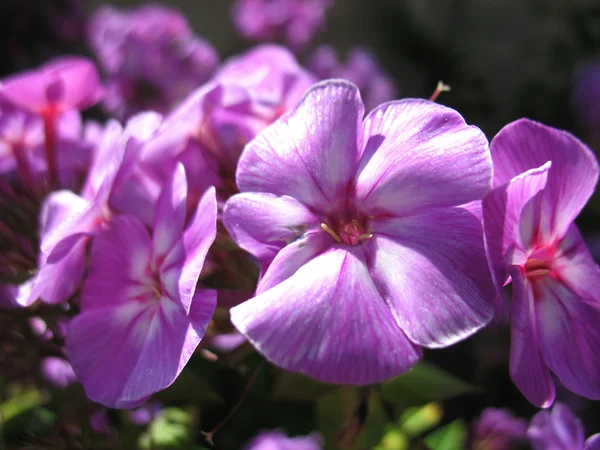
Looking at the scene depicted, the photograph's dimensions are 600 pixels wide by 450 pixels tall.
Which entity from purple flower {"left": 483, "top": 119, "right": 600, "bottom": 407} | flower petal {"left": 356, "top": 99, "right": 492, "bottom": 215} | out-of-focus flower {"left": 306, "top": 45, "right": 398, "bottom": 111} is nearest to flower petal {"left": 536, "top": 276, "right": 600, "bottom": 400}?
purple flower {"left": 483, "top": 119, "right": 600, "bottom": 407}

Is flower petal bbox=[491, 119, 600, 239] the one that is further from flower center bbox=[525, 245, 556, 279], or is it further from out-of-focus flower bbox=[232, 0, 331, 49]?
out-of-focus flower bbox=[232, 0, 331, 49]

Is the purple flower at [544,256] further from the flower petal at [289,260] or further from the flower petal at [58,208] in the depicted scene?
the flower petal at [58,208]

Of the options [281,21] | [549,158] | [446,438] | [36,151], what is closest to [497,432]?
[446,438]

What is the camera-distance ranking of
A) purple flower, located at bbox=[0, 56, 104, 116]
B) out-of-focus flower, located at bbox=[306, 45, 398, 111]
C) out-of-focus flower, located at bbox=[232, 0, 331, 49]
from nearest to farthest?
purple flower, located at bbox=[0, 56, 104, 116] < out-of-focus flower, located at bbox=[306, 45, 398, 111] < out-of-focus flower, located at bbox=[232, 0, 331, 49]

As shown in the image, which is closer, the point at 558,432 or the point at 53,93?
the point at 558,432

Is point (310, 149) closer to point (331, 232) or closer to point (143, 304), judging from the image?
point (331, 232)

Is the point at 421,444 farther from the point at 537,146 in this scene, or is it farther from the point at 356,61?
the point at 356,61

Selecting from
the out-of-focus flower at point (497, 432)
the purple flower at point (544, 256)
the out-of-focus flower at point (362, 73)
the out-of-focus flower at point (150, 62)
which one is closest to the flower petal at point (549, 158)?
the purple flower at point (544, 256)
